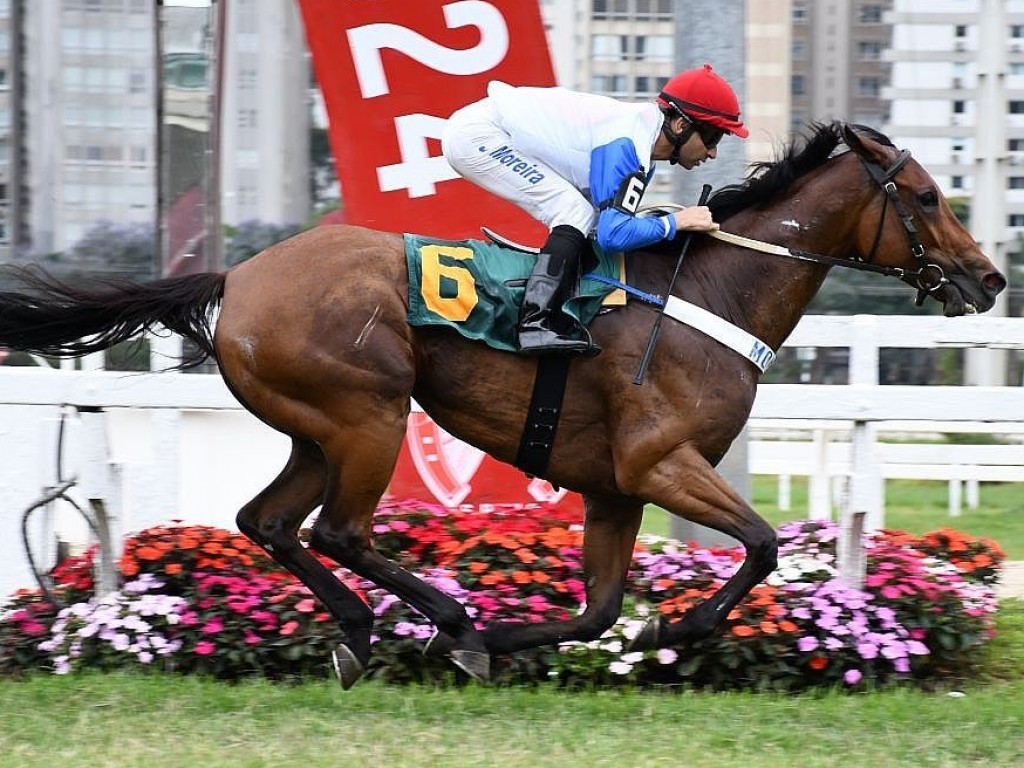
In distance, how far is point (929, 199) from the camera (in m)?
5.17

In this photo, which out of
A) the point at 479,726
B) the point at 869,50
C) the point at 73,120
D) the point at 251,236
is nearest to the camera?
the point at 479,726

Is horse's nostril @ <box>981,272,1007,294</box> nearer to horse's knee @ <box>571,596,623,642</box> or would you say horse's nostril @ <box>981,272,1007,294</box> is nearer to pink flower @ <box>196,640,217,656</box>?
horse's knee @ <box>571,596,623,642</box>

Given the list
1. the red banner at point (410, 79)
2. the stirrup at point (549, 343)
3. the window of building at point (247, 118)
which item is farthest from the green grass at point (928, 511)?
the stirrup at point (549, 343)

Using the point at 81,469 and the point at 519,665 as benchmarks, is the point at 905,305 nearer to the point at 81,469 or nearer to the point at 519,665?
the point at 519,665

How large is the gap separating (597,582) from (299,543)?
3.20ft

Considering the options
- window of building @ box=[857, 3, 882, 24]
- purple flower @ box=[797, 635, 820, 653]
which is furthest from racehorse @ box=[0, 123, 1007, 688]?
window of building @ box=[857, 3, 882, 24]

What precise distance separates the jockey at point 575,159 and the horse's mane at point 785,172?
0.56 ft

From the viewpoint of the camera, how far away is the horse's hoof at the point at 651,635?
493cm

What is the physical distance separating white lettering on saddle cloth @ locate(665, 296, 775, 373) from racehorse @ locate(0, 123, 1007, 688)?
1.0 inches

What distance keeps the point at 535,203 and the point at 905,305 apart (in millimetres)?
4304

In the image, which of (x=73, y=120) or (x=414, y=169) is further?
(x=73, y=120)

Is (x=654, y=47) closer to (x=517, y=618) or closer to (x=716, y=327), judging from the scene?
(x=716, y=327)

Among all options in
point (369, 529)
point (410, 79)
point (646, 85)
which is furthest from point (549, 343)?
point (646, 85)

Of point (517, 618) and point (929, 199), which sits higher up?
point (929, 199)
